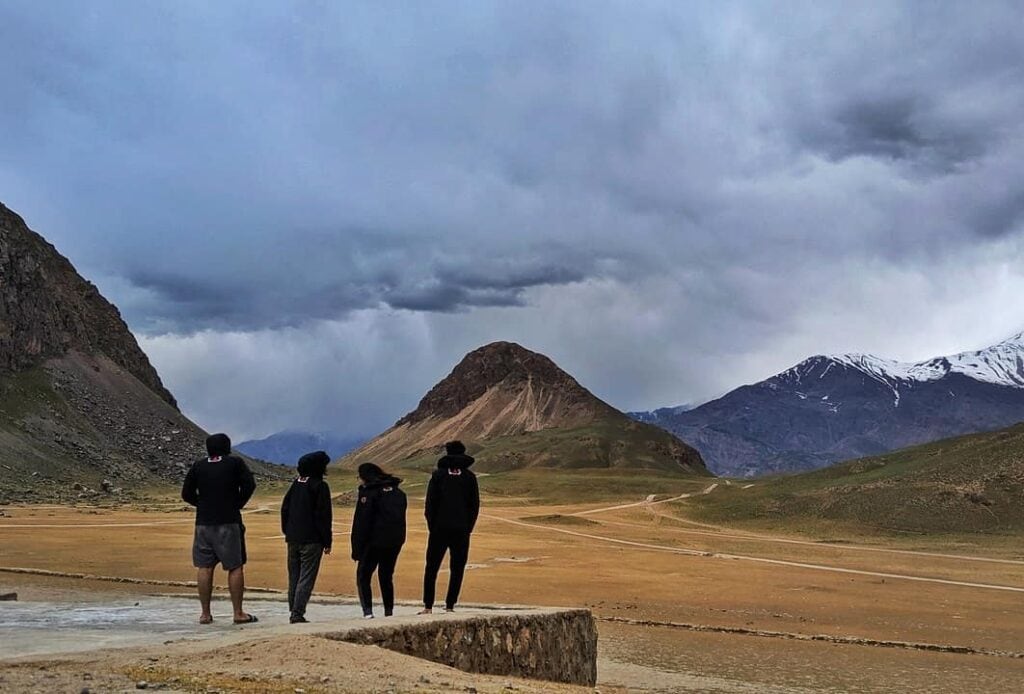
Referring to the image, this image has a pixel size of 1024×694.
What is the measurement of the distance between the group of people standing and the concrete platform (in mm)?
502

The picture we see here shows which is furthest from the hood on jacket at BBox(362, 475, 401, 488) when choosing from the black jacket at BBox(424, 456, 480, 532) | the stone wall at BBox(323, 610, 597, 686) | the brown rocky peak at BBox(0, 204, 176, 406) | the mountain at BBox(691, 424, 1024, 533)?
the brown rocky peak at BBox(0, 204, 176, 406)

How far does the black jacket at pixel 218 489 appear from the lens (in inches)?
465

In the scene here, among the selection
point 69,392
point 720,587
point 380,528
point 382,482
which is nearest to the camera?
point 380,528

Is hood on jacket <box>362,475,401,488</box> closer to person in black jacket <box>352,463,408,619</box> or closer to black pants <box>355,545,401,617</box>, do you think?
person in black jacket <box>352,463,408,619</box>

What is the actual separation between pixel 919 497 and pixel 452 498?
5660 cm

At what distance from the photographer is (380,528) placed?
12.6 m

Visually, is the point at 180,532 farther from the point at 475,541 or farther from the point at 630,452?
the point at 630,452

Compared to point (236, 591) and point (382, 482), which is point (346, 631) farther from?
point (382, 482)

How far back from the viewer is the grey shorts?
11734 millimetres

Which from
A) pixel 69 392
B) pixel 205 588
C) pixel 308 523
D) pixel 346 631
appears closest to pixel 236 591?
pixel 205 588

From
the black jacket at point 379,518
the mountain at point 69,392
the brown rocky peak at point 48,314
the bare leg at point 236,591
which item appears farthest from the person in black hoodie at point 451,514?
the brown rocky peak at point 48,314

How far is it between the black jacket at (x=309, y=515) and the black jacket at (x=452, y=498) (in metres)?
1.38

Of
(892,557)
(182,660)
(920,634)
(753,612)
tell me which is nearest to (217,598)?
(182,660)

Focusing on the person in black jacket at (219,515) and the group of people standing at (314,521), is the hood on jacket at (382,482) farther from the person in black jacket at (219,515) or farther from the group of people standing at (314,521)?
the person in black jacket at (219,515)
